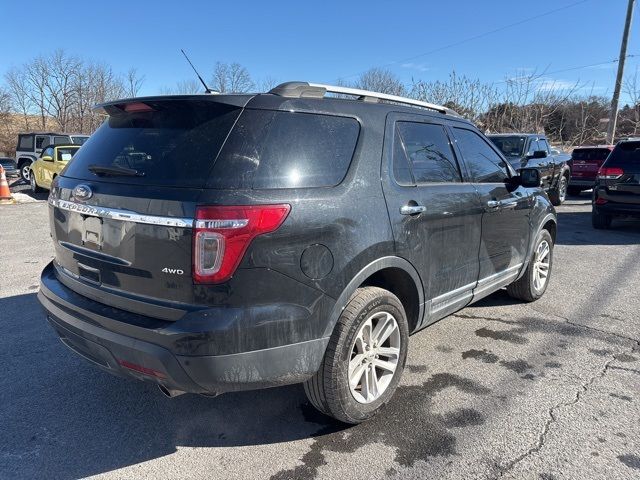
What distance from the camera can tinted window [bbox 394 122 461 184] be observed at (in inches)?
123

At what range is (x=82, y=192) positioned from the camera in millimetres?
2623

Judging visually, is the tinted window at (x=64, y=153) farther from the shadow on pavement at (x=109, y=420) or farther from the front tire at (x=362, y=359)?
the front tire at (x=362, y=359)

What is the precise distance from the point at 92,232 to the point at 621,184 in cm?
946

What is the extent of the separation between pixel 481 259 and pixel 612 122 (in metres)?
21.7

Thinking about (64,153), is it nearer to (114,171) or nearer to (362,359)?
(114,171)

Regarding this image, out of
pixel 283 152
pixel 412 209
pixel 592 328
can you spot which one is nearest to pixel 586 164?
pixel 592 328

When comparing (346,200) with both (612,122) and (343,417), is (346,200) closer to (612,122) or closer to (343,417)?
(343,417)

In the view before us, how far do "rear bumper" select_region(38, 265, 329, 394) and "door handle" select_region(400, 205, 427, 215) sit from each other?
965mm

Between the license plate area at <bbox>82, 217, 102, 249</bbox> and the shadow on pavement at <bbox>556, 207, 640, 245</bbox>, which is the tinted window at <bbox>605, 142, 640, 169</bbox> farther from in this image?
the license plate area at <bbox>82, 217, 102, 249</bbox>

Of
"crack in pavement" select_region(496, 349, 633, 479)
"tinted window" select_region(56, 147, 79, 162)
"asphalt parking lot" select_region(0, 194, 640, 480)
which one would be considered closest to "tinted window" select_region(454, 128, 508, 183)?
"asphalt parking lot" select_region(0, 194, 640, 480)

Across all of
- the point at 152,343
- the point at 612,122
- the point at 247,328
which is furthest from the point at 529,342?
the point at 612,122

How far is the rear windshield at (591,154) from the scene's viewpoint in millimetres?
14336

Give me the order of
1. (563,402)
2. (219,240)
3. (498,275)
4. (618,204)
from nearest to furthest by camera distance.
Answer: (219,240) → (563,402) → (498,275) → (618,204)

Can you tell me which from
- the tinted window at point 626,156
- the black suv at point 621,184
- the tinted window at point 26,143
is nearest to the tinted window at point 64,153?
the tinted window at point 26,143
